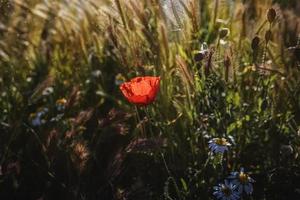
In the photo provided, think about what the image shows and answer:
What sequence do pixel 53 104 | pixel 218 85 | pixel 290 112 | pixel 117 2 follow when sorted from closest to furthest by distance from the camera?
1. pixel 117 2
2. pixel 290 112
3. pixel 218 85
4. pixel 53 104

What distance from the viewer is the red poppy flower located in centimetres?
180

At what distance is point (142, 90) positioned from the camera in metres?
1.81

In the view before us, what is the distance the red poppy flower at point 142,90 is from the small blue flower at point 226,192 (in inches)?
15.5

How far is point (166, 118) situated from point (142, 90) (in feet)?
1.40

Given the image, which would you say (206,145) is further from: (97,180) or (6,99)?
(6,99)

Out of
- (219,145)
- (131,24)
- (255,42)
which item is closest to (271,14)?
(255,42)

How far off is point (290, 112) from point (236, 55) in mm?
339

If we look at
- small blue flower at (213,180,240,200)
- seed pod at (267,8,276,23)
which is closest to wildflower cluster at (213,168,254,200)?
small blue flower at (213,180,240,200)

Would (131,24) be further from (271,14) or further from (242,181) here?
(242,181)

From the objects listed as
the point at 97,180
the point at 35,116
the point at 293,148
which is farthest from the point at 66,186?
the point at 293,148

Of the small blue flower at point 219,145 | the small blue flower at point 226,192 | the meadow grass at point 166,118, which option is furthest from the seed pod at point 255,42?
the small blue flower at point 226,192

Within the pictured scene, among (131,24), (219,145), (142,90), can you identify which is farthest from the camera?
(131,24)

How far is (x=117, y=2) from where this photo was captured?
6.72 feet

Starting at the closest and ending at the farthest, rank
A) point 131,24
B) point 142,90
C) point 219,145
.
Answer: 1. point 142,90
2. point 219,145
3. point 131,24
